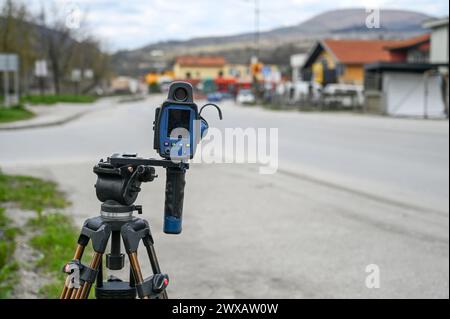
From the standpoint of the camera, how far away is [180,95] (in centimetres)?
151

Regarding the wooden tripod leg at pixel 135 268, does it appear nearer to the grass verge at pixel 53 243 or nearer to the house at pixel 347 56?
the grass verge at pixel 53 243

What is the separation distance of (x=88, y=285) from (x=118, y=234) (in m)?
0.13

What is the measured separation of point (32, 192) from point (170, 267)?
4302mm

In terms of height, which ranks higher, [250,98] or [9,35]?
[9,35]

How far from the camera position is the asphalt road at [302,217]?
650cm

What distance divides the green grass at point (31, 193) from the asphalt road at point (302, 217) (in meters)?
0.31

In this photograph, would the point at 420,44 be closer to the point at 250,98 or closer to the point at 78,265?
the point at 250,98

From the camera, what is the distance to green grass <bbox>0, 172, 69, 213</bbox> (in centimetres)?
971

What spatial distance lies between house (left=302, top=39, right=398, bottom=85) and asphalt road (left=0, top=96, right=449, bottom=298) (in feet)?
133

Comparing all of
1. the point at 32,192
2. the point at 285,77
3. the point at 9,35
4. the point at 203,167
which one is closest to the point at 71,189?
the point at 32,192

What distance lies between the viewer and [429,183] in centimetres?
1186
